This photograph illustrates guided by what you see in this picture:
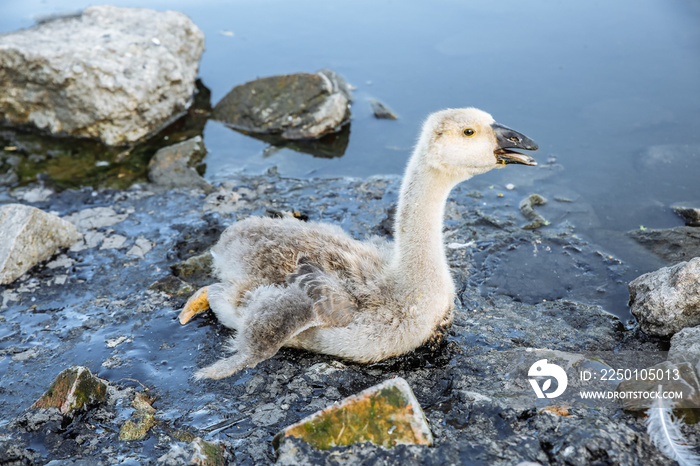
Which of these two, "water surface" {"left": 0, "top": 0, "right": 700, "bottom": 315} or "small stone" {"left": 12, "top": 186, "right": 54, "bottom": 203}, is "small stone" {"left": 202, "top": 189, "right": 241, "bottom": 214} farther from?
"small stone" {"left": 12, "top": 186, "right": 54, "bottom": 203}

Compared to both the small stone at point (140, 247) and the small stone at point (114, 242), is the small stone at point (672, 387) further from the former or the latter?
the small stone at point (114, 242)

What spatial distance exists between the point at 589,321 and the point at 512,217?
1984 mm

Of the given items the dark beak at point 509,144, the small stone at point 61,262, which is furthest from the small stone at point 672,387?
the small stone at point 61,262

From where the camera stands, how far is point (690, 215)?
688cm

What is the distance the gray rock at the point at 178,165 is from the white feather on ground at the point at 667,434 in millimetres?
5857

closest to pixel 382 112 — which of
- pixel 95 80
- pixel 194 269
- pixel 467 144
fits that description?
pixel 95 80

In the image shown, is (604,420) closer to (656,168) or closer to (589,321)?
(589,321)

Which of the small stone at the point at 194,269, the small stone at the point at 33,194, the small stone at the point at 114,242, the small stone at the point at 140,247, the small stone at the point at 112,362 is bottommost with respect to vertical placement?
the small stone at the point at 33,194

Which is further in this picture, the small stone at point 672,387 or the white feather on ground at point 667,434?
the small stone at point 672,387

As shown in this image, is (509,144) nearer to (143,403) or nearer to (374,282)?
(374,282)

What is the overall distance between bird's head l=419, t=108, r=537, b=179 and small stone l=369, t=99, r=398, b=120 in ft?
15.0

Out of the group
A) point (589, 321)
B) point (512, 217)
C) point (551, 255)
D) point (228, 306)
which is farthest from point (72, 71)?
point (589, 321)

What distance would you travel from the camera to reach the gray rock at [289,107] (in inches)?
362

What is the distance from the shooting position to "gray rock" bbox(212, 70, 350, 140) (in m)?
9.20
